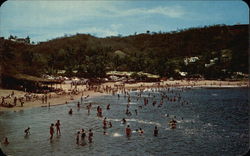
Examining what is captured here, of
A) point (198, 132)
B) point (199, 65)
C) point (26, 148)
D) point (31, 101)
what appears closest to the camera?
point (26, 148)

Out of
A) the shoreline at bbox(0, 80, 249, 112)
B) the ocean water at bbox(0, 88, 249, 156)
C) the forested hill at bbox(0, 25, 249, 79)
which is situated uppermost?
the forested hill at bbox(0, 25, 249, 79)

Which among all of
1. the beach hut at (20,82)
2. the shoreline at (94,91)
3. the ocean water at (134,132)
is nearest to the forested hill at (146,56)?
the beach hut at (20,82)

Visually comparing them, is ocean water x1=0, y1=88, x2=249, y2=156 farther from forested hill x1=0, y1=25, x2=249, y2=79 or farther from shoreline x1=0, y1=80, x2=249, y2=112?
forested hill x1=0, y1=25, x2=249, y2=79

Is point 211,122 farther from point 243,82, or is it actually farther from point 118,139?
point 243,82

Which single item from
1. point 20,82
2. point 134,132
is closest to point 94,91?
point 20,82

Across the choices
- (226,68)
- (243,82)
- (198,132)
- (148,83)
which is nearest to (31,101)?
(198,132)

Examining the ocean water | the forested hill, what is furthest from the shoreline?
the forested hill

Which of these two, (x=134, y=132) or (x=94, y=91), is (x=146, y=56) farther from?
(x=134, y=132)
